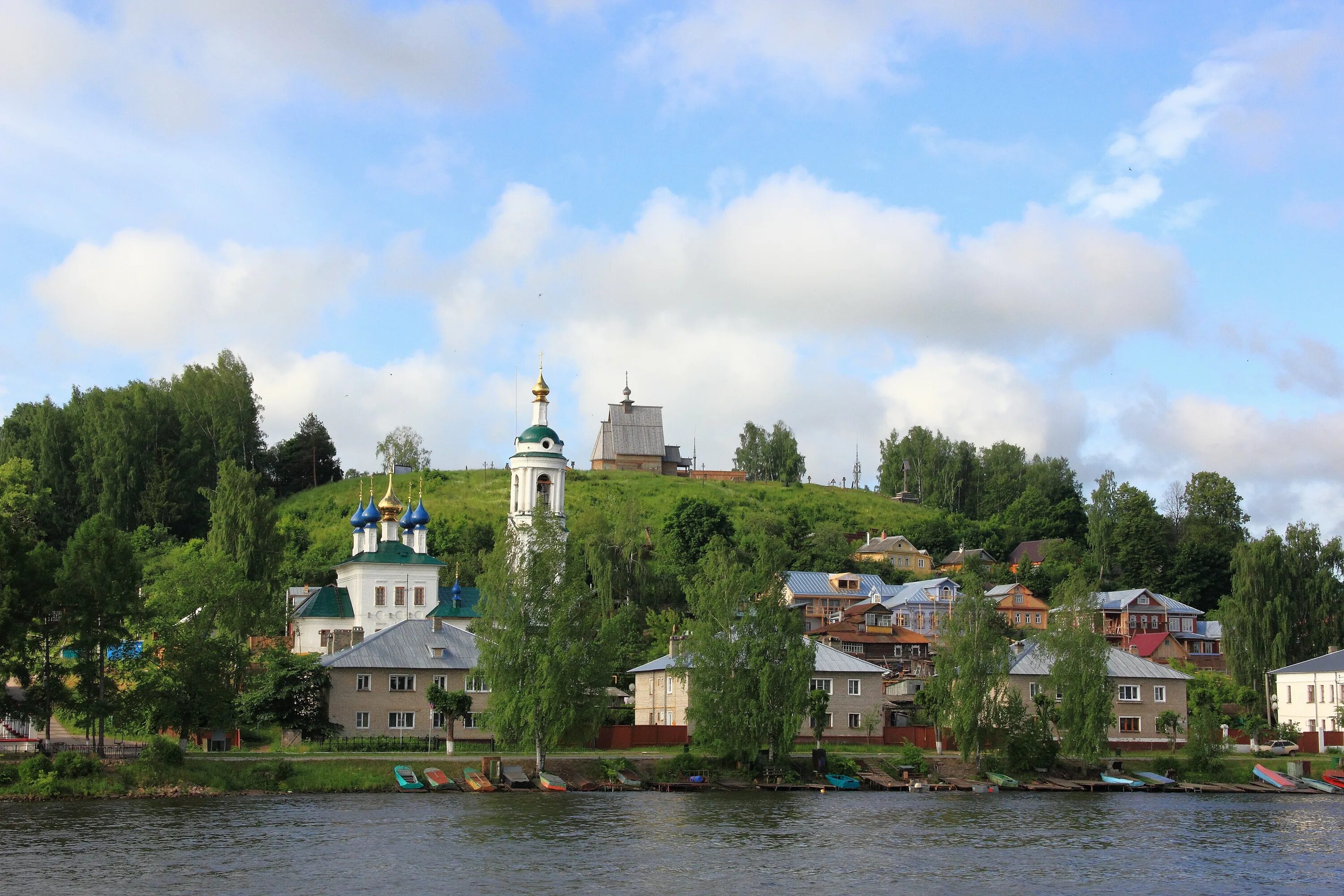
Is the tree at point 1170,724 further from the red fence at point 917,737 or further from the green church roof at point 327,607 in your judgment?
the green church roof at point 327,607

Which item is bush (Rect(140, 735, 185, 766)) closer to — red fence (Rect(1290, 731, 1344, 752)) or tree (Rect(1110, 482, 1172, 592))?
red fence (Rect(1290, 731, 1344, 752))

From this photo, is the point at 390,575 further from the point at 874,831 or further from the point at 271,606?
the point at 874,831

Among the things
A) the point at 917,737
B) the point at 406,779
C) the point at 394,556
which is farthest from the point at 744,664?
the point at 394,556

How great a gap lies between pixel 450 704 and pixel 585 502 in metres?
76.7

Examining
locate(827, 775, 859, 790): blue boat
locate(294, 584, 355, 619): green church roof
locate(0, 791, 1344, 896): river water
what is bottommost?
locate(0, 791, 1344, 896): river water

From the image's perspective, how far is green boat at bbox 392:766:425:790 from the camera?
5491 cm

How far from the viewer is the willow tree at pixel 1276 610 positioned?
292ft

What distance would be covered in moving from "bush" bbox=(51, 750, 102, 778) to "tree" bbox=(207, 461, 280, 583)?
110ft

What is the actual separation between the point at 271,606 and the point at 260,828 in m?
36.1

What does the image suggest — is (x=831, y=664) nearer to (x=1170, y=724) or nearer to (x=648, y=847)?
(x=1170, y=724)

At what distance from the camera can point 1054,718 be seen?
65.9 m

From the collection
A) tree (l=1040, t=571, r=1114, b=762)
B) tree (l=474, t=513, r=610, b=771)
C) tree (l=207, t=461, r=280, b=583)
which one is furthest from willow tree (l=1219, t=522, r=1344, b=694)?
tree (l=207, t=461, r=280, b=583)

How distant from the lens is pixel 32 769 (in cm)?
5084

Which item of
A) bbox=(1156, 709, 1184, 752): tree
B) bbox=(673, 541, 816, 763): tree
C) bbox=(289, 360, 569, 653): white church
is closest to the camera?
bbox=(673, 541, 816, 763): tree
